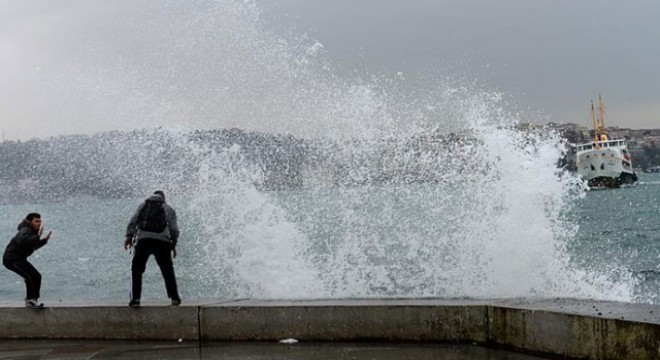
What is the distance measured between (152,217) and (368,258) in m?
18.2

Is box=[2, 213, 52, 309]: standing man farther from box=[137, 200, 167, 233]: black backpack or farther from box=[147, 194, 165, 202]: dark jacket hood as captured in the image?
box=[147, 194, 165, 202]: dark jacket hood

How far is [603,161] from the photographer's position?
360 ft

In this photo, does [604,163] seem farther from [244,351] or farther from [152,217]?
[244,351]

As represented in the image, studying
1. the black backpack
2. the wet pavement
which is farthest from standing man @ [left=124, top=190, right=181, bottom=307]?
the wet pavement

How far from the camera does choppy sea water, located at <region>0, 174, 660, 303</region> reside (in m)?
13.0

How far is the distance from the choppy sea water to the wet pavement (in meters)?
1.96

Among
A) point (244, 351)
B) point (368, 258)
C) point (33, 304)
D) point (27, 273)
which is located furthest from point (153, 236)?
point (368, 258)

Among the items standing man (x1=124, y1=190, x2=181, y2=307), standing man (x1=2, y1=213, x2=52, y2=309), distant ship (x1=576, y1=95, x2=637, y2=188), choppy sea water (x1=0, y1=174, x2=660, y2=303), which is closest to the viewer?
standing man (x1=124, y1=190, x2=181, y2=307)

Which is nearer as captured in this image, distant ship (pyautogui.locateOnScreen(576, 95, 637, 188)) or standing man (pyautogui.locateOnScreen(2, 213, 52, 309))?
standing man (pyautogui.locateOnScreen(2, 213, 52, 309))

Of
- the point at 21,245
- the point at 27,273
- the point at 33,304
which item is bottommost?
the point at 33,304

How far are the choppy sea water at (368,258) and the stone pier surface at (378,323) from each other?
152cm

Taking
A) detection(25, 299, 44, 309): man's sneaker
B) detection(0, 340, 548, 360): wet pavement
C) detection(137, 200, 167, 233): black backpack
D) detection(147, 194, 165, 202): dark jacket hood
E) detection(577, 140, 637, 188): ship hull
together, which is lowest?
detection(0, 340, 548, 360): wet pavement

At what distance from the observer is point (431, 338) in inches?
311

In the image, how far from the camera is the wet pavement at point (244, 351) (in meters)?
7.36
